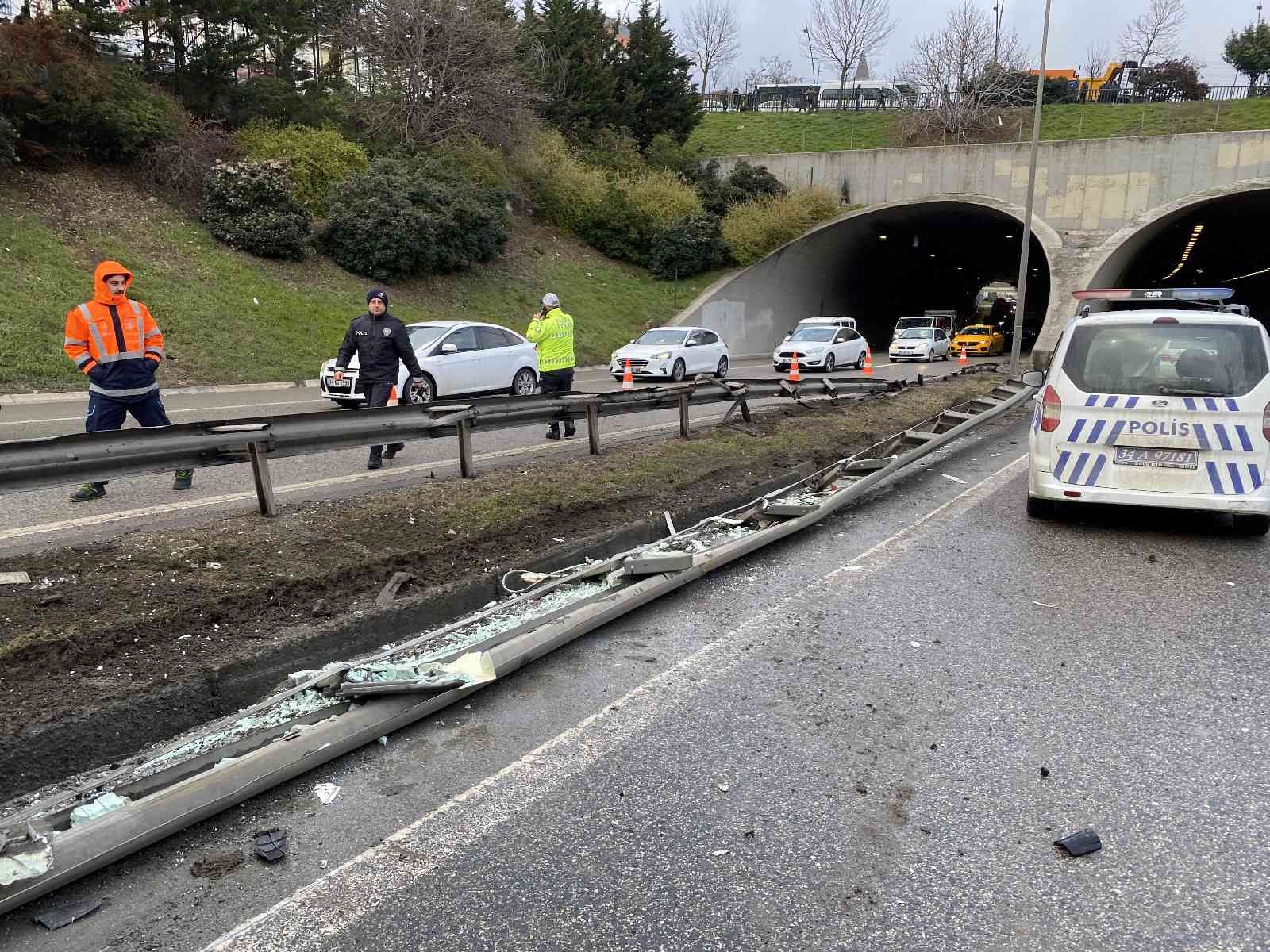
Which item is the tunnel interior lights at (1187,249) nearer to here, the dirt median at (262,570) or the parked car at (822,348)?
the parked car at (822,348)

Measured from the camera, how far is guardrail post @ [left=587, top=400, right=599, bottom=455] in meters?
9.29

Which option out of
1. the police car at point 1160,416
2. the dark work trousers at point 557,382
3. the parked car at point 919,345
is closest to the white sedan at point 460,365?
the dark work trousers at point 557,382

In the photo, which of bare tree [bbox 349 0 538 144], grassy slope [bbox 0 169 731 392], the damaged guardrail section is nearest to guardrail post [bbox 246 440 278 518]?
the damaged guardrail section

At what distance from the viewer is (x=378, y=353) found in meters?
9.24

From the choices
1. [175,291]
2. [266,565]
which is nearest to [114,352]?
[266,565]

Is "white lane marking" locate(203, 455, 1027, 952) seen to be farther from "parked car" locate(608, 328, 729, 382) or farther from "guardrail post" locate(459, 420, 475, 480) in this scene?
"parked car" locate(608, 328, 729, 382)

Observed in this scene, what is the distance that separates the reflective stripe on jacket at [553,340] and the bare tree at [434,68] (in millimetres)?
21845

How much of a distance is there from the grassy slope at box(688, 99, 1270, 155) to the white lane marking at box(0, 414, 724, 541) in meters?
39.2

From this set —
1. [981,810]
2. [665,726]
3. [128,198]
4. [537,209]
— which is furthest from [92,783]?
[537,209]

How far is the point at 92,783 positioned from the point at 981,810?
3.35 m

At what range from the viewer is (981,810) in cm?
328

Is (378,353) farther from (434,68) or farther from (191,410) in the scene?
(434,68)

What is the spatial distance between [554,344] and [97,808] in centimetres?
879

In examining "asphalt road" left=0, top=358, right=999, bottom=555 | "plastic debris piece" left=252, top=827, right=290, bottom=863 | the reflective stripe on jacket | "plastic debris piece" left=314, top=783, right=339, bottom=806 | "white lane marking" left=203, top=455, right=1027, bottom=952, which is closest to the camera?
"white lane marking" left=203, top=455, right=1027, bottom=952
